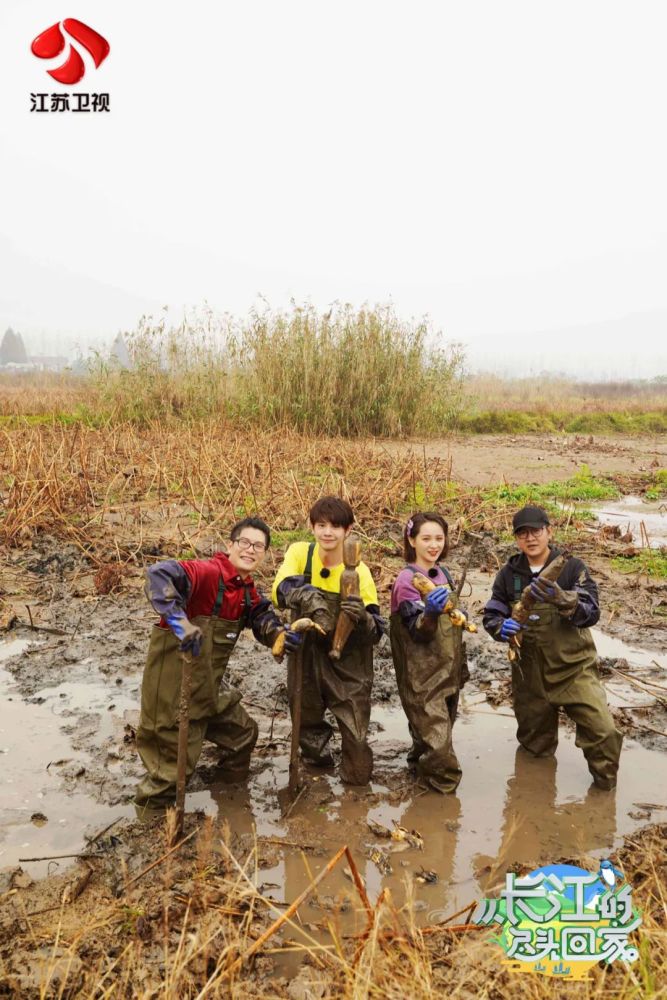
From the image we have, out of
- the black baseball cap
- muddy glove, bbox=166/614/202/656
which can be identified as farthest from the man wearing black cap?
muddy glove, bbox=166/614/202/656

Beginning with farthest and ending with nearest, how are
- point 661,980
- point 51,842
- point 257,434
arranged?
point 257,434 < point 51,842 < point 661,980

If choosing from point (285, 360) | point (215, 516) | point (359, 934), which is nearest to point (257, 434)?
point (285, 360)

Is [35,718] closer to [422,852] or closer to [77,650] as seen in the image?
[77,650]

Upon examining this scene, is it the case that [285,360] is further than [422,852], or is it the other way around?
[285,360]

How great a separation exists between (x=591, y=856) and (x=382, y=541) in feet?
13.6

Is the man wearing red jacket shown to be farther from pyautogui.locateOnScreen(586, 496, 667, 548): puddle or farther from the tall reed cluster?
the tall reed cluster

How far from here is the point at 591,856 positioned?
3059 mm

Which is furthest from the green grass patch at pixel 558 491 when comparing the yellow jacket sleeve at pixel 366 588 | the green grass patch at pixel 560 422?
the green grass patch at pixel 560 422

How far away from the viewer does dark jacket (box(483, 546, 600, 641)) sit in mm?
3496

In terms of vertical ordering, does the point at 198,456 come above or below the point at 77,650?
above

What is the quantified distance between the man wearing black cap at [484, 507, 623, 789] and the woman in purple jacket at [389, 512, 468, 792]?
28 cm

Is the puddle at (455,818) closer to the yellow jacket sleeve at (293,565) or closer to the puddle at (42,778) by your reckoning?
the puddle at (42,778)

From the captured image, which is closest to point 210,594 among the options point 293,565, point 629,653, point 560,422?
point 293,565

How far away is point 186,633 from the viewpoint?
294cm
